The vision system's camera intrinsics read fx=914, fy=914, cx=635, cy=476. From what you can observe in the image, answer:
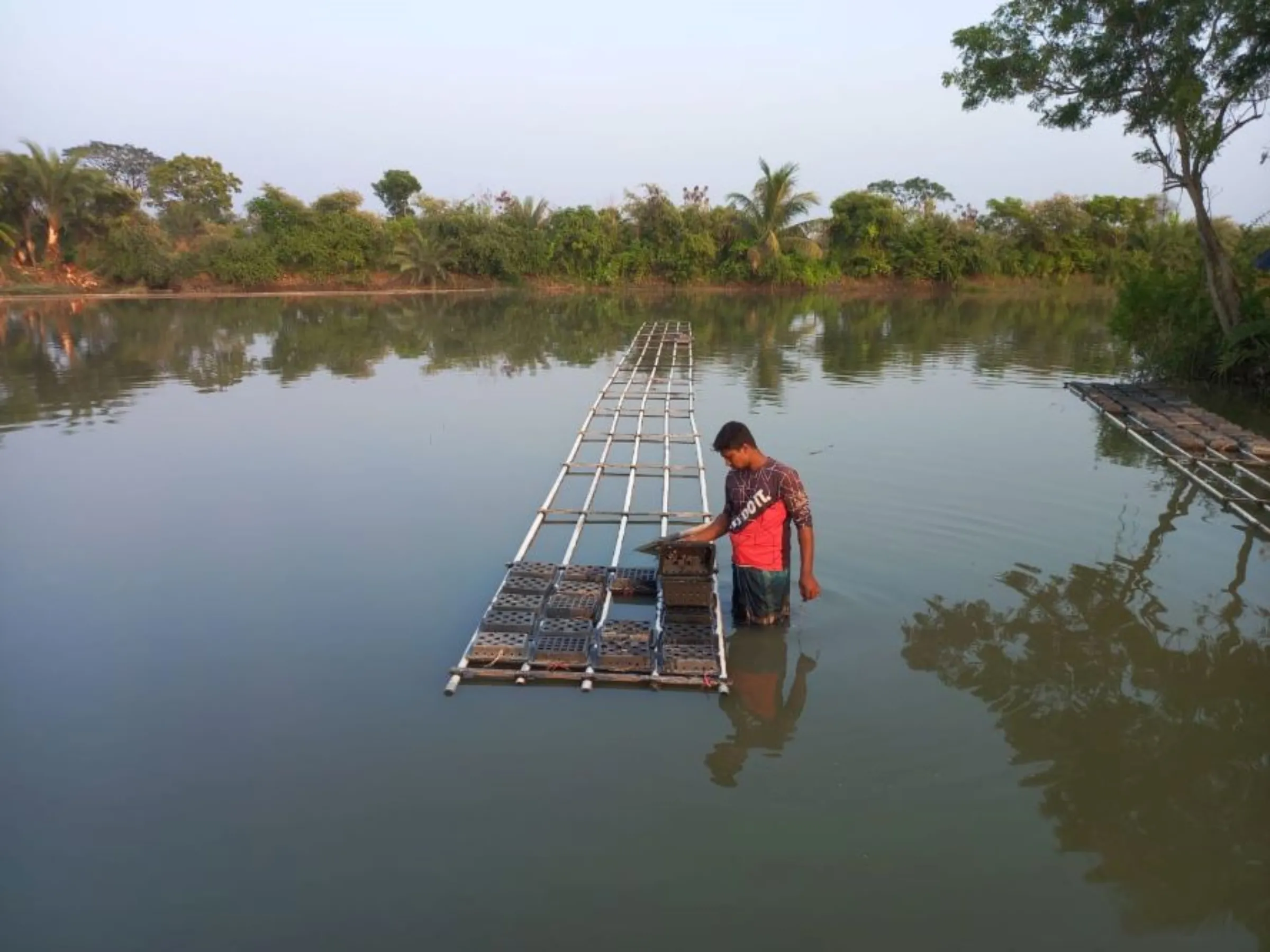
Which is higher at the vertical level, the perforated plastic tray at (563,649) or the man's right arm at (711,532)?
the man's right arm at (711,532)

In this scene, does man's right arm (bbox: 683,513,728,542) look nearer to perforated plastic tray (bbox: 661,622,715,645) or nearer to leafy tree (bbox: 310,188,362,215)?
perforated plastic tray (bbox: 661,622,715,645)

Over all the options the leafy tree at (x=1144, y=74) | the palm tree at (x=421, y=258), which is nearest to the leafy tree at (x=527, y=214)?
the palm tree at (x=421, y=258)

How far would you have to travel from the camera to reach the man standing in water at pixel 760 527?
371 centimetres

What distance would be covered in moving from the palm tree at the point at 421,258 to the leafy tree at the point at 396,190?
7.65 meters

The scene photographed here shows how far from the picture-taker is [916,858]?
2574 mm

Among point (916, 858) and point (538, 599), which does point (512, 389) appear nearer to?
point (538, 599)

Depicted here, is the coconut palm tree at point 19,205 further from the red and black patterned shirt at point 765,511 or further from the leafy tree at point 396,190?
the red and black patterned shirt at point 765,511

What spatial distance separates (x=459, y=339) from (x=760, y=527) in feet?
43.2

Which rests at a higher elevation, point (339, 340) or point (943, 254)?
point (943, 254)

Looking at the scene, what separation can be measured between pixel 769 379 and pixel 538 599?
786 cm

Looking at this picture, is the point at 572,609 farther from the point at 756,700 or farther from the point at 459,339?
the point at 459,339

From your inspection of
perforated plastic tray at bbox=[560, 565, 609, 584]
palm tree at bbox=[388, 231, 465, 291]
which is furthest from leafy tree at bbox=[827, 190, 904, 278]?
perforated plastic tray at bbox=[560, 565, 609, 584]

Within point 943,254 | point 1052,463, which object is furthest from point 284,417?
point 943,254

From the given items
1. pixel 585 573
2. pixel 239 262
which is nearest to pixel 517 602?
pixel 585 573
